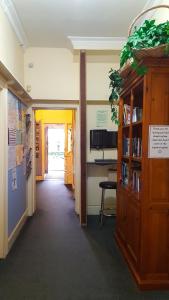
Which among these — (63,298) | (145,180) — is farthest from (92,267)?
(145,180)

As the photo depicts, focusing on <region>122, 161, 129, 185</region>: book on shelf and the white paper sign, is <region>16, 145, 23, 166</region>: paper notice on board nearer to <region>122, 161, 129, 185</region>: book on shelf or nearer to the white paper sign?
<region>122, 161, 129, 185</region>: book on shelf

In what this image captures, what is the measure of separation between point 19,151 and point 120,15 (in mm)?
2400

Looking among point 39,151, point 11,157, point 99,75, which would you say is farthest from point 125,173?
point 39,151

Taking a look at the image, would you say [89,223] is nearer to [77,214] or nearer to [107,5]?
[77,214]

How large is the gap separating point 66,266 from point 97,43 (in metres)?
3.34

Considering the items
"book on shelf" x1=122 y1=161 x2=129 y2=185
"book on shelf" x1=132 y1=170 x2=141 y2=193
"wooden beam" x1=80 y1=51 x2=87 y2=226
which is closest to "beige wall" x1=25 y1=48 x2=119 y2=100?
"wooden beam" x1=80 y1=51 x2=87 y2=226

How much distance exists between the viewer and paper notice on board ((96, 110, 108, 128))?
4539 millimetres

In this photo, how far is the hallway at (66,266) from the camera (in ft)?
7.51

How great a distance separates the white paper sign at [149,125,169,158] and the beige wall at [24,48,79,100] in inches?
95.4

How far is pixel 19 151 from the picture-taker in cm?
376

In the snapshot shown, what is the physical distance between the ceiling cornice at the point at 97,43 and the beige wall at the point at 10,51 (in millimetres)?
886

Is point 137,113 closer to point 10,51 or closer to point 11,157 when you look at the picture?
point 11,157

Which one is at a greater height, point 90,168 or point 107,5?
point 107,5

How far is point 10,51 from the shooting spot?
3.36 metres
